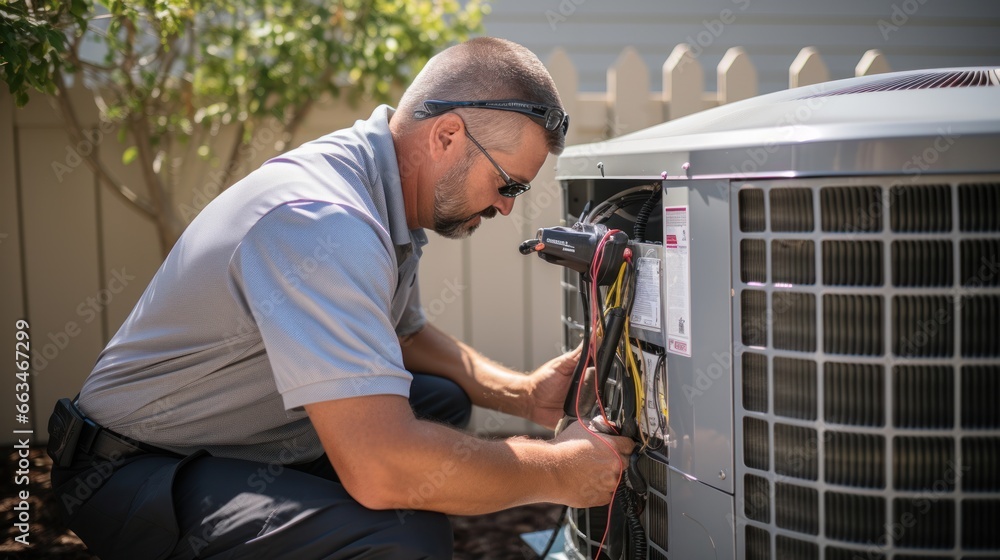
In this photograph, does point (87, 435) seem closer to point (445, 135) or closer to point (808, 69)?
point (445, 135)

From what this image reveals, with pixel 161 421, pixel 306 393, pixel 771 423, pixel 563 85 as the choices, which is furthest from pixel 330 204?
pixel 563 85

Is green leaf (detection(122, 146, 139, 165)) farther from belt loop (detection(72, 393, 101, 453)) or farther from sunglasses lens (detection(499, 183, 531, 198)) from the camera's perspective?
sunglasses lens (detection(499, 183, 531, 198))

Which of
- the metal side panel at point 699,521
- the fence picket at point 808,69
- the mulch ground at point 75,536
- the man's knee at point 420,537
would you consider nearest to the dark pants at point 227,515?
the man's knee at point 420,537

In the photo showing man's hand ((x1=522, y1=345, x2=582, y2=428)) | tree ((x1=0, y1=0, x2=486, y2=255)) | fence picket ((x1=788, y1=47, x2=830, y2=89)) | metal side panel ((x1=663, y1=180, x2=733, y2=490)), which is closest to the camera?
metal side panel ((x1=663, y1=180, x2=733, y2=490))

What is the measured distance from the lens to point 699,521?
5.08 feet

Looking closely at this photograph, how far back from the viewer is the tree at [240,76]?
333cm

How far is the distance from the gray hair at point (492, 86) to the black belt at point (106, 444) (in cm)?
94

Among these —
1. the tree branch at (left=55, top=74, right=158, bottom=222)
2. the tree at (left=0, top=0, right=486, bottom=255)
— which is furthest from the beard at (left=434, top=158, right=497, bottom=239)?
the tree branch at (left=55, top=74, right=158, bottom=222)

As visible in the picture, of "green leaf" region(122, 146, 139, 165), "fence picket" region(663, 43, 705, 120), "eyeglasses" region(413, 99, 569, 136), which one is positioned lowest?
"eyeglasses" region(413, 99, 569, 136)

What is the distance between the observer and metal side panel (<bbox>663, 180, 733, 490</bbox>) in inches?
56.2

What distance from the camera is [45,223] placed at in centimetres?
352

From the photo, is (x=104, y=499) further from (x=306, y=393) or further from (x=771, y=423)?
(x=771, y=423)

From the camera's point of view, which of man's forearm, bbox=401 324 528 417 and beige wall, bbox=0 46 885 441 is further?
beige wall, bbox=0 46 885 441

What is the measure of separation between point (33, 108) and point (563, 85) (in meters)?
2.28
